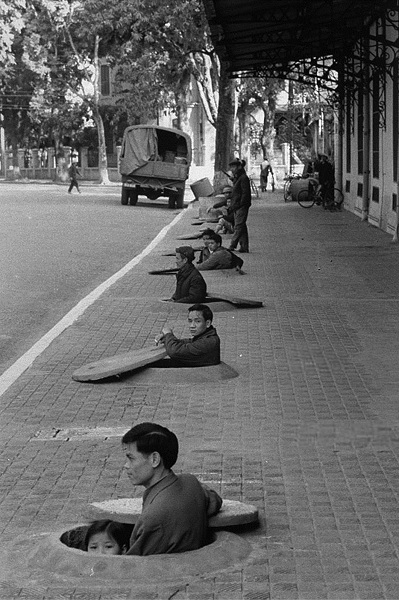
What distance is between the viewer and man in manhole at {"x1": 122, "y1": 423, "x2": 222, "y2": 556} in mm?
5520

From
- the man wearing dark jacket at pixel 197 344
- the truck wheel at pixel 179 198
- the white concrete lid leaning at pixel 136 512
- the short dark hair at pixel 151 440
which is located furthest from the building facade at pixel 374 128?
the short dark hair at pixel 151 440

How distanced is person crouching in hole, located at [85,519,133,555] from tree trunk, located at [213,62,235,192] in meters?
33.9

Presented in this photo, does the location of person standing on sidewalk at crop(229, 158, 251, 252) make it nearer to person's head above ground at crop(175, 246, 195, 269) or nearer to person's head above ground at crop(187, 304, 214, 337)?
person's head above ground at crop(175, 246, 195, 269)

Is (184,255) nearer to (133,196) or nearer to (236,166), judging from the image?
(236,166)

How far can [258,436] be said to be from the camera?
320 inches

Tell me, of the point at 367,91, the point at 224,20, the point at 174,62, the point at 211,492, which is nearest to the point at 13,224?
the point at 367,91

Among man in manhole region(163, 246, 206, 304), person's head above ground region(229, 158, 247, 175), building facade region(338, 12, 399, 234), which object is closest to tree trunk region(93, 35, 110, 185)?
building facade region(338, 12, 399, 234)

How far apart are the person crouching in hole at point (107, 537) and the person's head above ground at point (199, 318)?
3.84m

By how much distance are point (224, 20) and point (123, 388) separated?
13094mm

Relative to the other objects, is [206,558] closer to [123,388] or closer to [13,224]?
[123,388]

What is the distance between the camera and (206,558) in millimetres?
5523

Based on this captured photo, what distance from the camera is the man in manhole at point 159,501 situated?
5.52 meters

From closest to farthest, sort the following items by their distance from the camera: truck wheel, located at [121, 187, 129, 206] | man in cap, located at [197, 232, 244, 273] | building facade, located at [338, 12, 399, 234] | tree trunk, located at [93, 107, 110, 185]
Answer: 1. man in cap, located at [197, 232, 244, 273]
2. building facade, located at [338, 12, 399, 234]
3. truck wheel, located at [121, 187, 129, 206]
4. tree trunk, located at [93, 107, 110, 185]

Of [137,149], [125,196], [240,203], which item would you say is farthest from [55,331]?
[137,149]
